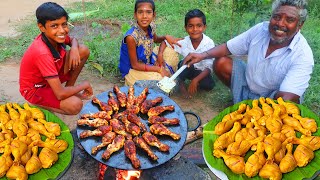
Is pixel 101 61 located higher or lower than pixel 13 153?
lower

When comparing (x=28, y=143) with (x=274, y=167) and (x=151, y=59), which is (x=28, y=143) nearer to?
(x=274, y=167)

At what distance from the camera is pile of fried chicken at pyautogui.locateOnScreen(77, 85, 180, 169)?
99.2 inches

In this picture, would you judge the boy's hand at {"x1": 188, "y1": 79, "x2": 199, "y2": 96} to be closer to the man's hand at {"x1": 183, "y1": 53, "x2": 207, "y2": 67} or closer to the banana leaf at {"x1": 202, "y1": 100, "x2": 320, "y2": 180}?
the man's hand at {"x1": 183, "y1": 53, "x2": 207, "y2": 67}

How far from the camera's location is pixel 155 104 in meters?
3.04

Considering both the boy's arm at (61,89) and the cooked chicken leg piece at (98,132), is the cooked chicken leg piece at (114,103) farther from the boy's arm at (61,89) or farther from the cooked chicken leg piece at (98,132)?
the boy's arm at (61,89)

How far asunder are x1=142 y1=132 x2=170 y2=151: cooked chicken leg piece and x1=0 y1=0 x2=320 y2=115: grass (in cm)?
244

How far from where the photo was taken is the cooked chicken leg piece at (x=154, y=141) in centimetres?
254

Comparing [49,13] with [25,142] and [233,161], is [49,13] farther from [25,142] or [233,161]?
[233,161]

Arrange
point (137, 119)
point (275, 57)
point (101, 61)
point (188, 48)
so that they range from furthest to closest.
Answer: point (101, 61) → point (188, 48) → point (275, 57) → point (137, 119)

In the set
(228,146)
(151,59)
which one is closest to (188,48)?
(151,59)

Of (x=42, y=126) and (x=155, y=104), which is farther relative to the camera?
(x=155, y=104)

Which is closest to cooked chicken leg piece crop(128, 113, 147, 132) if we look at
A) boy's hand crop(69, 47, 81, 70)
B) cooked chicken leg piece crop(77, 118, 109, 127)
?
cooked chicken leg piece crop(77, 118, 109, 127)

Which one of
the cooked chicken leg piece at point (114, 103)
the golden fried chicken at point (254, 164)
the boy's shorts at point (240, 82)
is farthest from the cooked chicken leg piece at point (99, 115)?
the boy's shorts at point (240, 82)

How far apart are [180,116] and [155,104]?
27 centimetres
